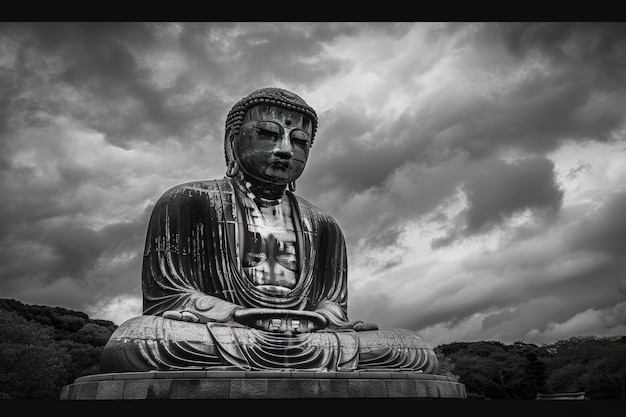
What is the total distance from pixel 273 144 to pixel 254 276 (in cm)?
214

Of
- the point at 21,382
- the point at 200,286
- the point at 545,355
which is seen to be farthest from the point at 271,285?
the point at 545,355

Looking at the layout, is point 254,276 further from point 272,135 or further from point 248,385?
point 248,385

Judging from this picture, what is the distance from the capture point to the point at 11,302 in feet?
92.6

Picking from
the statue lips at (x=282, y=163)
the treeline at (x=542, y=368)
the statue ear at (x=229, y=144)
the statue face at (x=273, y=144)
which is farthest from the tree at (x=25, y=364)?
the treeline at (x=542, y=368)

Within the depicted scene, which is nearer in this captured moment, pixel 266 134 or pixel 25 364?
pixel 266 134

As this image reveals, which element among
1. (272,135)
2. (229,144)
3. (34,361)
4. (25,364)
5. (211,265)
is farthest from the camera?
(34,361)

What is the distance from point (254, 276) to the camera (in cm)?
901

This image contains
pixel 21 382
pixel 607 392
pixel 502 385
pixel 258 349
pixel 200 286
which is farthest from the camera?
pixel 502 385

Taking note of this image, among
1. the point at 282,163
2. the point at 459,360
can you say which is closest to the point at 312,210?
the point at 282,163

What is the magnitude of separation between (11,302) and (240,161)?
23.1 m

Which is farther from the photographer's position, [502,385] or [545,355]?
[545,355]

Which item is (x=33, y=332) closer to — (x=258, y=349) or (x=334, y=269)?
(x=334, y=269)

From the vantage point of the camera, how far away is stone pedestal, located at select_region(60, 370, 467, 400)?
6477mm

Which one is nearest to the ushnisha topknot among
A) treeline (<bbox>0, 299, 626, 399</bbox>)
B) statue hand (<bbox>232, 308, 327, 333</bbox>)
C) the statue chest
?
the statue chest
